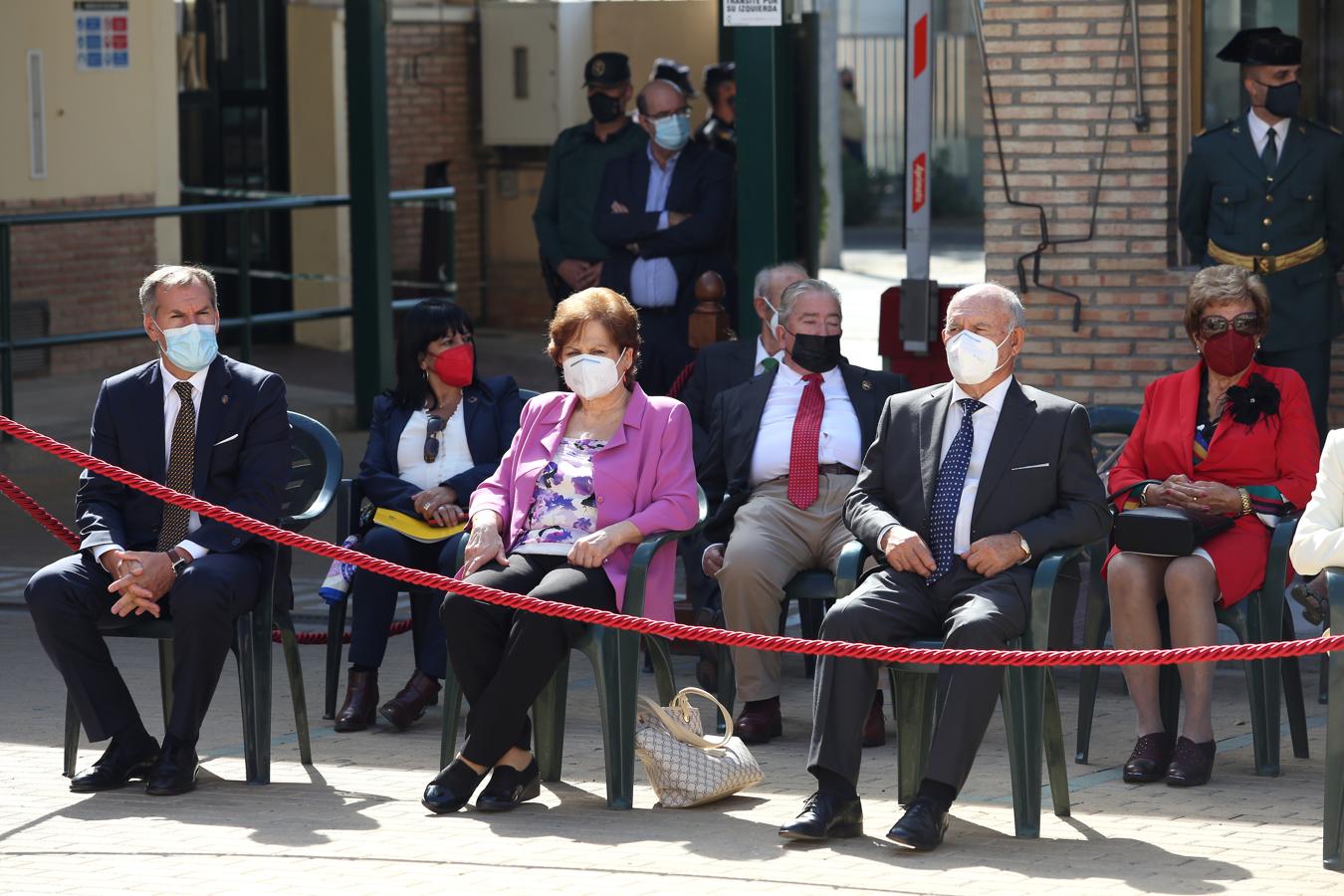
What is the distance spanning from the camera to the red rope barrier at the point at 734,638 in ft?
17.1

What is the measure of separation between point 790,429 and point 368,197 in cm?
650

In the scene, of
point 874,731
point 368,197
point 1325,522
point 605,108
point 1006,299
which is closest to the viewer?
point 1325,522

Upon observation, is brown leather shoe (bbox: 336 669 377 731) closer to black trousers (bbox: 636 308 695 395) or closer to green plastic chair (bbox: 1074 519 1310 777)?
green plastic chair (bbox: 1074 519 1310 777)

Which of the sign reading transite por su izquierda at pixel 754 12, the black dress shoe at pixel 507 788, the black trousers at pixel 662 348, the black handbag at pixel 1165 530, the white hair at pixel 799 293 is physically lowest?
the black dress shoe at pixel 507 788

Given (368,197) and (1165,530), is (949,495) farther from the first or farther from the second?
(368,197)

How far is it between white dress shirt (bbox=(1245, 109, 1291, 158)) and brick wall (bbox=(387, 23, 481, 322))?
32.6 feet

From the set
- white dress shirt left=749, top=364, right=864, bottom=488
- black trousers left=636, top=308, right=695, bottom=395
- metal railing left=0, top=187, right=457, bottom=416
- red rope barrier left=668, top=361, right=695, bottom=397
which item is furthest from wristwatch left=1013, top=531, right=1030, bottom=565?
metal railing left=0, top=187, right=457, bottom=416

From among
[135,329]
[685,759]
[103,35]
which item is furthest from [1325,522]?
[103,35]

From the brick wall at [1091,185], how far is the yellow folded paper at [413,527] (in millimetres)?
3370

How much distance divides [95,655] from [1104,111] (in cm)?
486

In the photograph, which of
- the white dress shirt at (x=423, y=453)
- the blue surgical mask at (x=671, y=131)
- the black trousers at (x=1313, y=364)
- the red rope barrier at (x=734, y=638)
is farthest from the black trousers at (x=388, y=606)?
the black trousers at (x=1313, y=364)

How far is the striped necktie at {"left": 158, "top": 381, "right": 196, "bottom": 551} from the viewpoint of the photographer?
622 cm

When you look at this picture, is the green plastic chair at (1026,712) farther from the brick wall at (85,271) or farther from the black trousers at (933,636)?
the brick wall at (85,271)

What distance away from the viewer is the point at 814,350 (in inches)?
272
